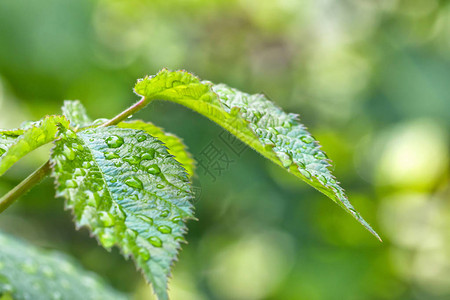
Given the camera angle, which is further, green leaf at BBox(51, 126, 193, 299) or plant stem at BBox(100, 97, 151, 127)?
plant stem at BBox(100, 97, 151, 127)

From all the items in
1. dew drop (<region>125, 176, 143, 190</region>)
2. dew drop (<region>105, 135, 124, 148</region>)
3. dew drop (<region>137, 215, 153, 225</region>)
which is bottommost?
dew drop (<region>137, 215, 153, 225</region>)

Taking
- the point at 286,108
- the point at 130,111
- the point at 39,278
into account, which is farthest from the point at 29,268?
the point at 286,108

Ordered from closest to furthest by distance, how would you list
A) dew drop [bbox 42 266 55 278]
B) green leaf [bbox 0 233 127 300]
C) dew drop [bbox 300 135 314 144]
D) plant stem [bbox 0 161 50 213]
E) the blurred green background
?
plant stem [bbox 0 161 50 213] < dew drop [bbox 300 135 314 144] < green leaf [bbox 0 233 127 300] < dew drop [bbox 42 266 55 278] < the blurred green background

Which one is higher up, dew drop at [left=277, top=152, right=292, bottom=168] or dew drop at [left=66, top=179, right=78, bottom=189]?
dew drop at [left=277, top=152, right=292, bottom=168]

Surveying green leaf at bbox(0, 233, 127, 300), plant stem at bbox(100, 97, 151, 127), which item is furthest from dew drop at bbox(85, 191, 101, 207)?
green leaf at bbox(0, 233, 127, 300)

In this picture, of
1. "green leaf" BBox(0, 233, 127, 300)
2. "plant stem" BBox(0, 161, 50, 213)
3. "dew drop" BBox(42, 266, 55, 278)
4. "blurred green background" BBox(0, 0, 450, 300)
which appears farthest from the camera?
"blurred green background" BBox(0, 0, 450, 300)

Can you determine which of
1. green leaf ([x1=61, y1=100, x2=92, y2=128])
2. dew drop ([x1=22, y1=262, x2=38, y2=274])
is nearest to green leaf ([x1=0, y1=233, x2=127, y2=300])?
dew drop ([x1=22, y1=262, x2=38, y2=274])

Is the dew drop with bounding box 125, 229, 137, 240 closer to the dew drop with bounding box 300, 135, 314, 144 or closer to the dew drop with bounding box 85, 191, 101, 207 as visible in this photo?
the dew drop with bounding box 85, 191, 101, 207
